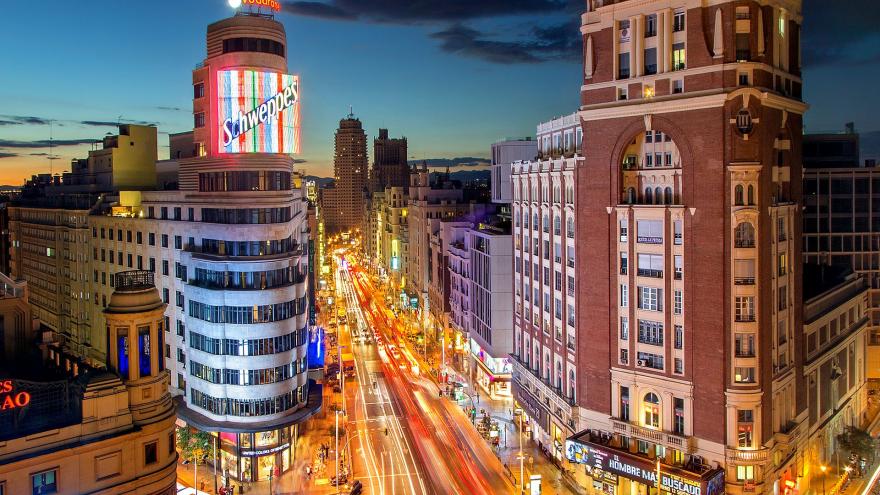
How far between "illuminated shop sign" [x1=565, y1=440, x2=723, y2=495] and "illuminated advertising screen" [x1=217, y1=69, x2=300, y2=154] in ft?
156

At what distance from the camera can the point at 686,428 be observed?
6581 centimetres

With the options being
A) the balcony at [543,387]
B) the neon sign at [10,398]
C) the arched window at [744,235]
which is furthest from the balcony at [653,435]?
the neon sign at [10,398]

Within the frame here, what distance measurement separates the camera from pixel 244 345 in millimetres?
80500

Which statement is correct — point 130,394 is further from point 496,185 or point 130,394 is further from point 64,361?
point 496,185

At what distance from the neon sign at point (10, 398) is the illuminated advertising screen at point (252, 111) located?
4482 centimetres

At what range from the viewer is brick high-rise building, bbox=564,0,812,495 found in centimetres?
6319

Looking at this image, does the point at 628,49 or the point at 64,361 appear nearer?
the point at 64,361

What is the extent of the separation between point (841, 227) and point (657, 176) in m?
64.6

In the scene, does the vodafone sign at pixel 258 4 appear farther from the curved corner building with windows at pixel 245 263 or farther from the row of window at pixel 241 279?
the row of window at pixel 241 279

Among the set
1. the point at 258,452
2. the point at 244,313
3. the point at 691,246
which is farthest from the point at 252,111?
the point at 691,246

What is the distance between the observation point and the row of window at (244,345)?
8044 centimetres

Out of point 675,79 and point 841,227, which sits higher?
point 675,79

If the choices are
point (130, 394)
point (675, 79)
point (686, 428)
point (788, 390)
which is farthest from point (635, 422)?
point (130, 394)

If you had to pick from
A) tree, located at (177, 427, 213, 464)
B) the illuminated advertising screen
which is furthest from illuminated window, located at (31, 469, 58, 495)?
the illuminated advertising screen
